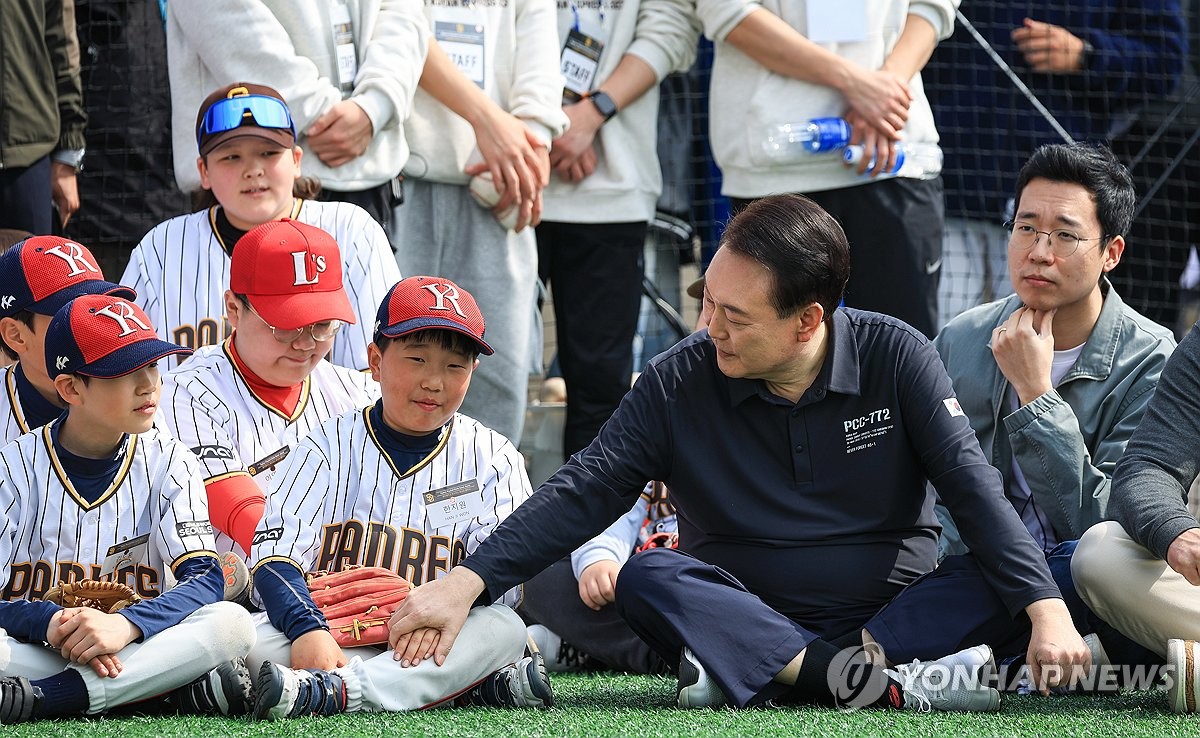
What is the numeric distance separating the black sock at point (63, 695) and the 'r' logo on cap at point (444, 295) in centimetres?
104

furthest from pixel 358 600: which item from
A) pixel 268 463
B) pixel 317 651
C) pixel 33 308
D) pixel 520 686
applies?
pixel 33 308

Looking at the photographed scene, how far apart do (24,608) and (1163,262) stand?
178 inches

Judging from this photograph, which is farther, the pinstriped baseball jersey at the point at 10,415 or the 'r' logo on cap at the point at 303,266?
the 'r' logo on cap at the point at 303,266

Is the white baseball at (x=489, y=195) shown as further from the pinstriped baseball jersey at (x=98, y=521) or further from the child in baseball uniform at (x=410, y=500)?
the pinstriped baseball jersey at (x=98, y=521)

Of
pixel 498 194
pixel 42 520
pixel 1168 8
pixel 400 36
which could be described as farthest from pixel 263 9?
pixel 1168 8

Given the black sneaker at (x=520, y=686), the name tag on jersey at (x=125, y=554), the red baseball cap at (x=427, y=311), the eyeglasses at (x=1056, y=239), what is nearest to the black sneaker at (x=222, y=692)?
the name tag on jersey at (x=125, y=554)

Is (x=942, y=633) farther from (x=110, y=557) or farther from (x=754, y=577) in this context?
(x=110, y=557)

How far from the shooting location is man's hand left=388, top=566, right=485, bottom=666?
2.98m

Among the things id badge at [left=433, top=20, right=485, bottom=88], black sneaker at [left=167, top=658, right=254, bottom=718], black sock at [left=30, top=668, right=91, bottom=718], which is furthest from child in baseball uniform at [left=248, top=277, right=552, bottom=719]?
id badge at [left=433, top=20, right=485, bottom=88]

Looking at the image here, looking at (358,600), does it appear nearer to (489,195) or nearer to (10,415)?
(10,415)

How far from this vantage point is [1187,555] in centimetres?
288

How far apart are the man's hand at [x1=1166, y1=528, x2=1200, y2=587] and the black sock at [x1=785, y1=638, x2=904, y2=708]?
0.58 metres

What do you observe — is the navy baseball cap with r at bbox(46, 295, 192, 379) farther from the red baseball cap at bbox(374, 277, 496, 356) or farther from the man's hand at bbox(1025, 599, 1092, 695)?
the man's hand at bbox(1025, 599, 1092, 695)

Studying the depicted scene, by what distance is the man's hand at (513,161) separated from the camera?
14.5ft
